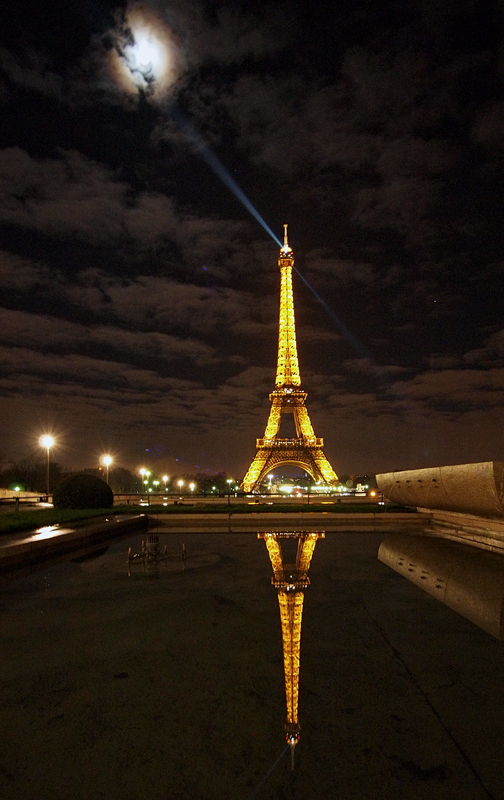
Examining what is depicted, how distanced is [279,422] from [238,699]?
53597mm

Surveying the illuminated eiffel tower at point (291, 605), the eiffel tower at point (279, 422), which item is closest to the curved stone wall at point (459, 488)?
the illuminated eiffel tower at point (291, 605)

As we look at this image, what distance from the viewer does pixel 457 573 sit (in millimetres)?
8594

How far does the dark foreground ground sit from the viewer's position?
2877 mm

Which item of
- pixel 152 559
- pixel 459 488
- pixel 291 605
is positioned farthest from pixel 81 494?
pixel 291 605

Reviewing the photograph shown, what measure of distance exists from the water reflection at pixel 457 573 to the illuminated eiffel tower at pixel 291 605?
172cm

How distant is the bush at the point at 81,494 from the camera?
21.2 metres

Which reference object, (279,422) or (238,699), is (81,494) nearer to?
(238,699)

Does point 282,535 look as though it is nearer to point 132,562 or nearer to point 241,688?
point 132,562

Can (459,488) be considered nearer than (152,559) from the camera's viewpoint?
No

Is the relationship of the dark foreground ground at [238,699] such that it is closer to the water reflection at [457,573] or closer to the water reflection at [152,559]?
the water reflection at [457,573]

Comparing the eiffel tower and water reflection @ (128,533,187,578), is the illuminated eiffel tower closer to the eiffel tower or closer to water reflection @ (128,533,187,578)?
water reflection @ (128,533,187,578)

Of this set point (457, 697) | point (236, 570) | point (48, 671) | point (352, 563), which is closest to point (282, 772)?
point (457, 697)

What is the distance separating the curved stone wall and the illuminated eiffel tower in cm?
401

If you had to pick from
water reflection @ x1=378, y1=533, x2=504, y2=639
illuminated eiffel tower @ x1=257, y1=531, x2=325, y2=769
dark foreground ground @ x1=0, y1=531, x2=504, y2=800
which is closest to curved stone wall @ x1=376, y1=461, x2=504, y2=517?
water reflection @ x1=378, y1=533, x2=504, y2=639
